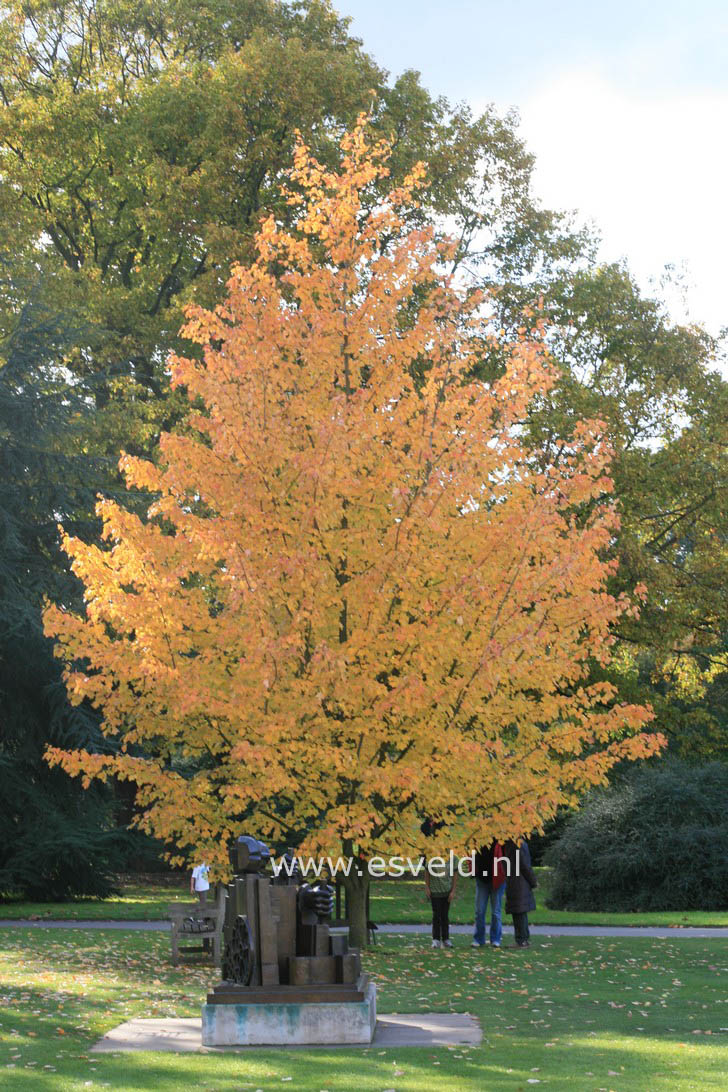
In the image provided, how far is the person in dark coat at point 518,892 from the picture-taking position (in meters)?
16.4

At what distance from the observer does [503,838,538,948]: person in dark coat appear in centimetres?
1644

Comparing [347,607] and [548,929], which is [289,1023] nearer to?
[347,607]

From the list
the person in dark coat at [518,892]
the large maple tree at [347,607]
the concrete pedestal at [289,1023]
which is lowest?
the concrete pedestal at [289,1023]

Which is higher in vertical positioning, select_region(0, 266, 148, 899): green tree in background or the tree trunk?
select_region(0, 266, 148, 899): green tree in background

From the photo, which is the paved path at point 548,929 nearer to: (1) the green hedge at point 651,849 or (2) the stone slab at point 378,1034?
(1) the green hedge at point 651,849

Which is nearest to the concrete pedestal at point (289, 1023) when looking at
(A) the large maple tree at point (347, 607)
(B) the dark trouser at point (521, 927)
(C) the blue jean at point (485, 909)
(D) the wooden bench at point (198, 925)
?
(A) the large maple tree at point (347, 607)

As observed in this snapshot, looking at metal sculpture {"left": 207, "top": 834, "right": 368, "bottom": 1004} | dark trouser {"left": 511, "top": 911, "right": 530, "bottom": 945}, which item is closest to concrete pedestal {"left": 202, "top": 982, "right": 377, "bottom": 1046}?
metal sculpture {"left": 207, "top": 834, "right": 368, "bottom": 1004}

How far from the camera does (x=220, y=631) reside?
44.2 feet

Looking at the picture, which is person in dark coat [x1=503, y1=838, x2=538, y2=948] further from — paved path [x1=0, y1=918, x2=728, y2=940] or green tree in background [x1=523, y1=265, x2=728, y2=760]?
green tree in background [x1=523, y1=265, x2=728, y2=760]

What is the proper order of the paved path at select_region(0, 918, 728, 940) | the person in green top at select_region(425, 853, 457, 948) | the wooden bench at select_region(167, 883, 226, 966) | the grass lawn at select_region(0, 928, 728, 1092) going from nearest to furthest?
the grass lawn at select_region(0, 928, 728, 1092) < the wooden bench at select_region(167, 883, 226, 966) < the person in green top at select_region(425, 853, 457, 948) < the paved path at select_region(0, 918, 728, 940)

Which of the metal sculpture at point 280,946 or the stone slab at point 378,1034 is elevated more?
the metal sculpture at point 280,946

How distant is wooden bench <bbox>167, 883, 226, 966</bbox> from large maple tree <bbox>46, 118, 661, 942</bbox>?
1.13 meters

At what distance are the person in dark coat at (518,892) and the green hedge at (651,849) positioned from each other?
611 cm

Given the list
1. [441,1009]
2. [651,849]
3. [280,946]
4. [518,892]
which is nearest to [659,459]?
[651,849]
